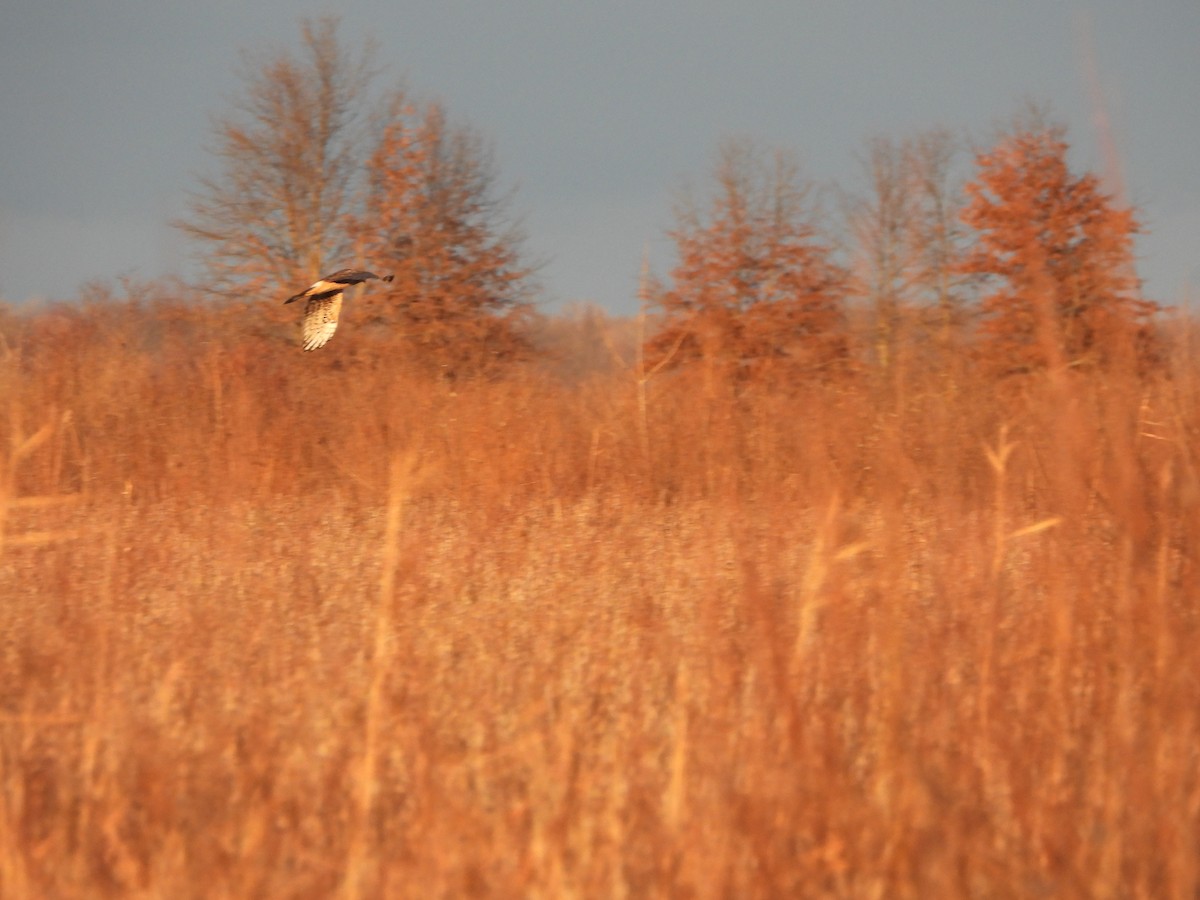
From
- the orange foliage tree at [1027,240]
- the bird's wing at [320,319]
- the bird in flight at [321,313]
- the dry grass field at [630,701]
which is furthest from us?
the orange foliage tree at [1027,240]

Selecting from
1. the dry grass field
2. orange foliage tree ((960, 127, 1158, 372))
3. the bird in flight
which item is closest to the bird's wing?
the bird in flight


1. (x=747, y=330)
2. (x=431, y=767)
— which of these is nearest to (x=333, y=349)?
(x=747, y=330)

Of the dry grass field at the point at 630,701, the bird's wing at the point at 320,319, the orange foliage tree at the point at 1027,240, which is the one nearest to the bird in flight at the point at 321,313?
the bird's wing at the point at 320,319

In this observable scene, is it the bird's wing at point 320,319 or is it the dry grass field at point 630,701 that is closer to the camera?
the dry grass field at point 630,701

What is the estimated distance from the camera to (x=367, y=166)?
62.5ft

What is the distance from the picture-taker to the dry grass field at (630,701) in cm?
268

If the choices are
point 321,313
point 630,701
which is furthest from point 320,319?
point 630,701

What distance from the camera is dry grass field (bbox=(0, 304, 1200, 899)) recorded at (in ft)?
8.79

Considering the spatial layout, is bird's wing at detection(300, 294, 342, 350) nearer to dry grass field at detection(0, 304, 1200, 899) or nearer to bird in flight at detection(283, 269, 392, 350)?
bird in flight at detection(283, 269, 392, 350)

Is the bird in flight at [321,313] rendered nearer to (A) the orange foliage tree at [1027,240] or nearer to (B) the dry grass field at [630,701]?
(B) the dry grass field at [630,701]

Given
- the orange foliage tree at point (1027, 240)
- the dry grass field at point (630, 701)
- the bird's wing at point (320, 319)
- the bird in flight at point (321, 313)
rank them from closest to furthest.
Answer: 1. the dry grass field at point (630, 701)
2. the bird in flight at point (321, 313)
3. the bird's wing at point (320, 319)
4. the orange foliage tree at point (1027, 240)

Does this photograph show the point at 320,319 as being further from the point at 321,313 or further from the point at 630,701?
the point at 630,701

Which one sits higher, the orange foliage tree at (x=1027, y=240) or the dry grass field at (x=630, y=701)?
the orange foliage tree at (x=1027, y=240)

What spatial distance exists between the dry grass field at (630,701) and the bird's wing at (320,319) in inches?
55.8
